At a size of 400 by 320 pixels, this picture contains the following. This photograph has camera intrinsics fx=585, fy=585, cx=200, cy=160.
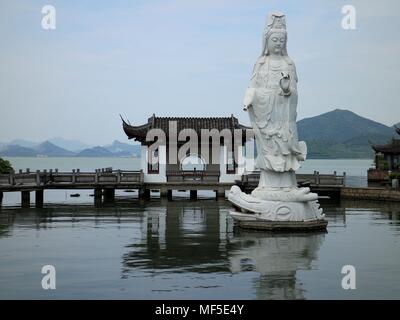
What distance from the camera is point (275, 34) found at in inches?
744

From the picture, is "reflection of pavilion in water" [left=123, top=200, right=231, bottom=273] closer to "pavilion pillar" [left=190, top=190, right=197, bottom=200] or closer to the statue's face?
the statue's face

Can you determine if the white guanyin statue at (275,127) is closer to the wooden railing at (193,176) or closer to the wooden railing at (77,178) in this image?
the wooden railing at (193,176)

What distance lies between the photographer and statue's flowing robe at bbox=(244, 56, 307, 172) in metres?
18.9

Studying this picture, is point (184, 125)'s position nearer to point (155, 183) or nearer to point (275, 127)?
point (155, 183)

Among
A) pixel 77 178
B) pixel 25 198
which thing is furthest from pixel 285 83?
pixel 25 198

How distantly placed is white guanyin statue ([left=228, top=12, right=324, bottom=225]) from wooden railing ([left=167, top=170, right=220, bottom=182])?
13964mm

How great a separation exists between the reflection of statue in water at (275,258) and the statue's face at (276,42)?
5.98 meters

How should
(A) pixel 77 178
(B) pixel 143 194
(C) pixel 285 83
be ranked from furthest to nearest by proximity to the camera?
(B) pixel 143 194
(A) pixel 77 178
(C) pixel 285 83

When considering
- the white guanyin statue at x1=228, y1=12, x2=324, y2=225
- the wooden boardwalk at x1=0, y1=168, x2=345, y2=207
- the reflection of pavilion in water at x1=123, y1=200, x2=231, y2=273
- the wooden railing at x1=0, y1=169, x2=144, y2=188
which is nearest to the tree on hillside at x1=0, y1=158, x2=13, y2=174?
the wooden boardwalk at x1=0, y1=168, x2=345, y2=207

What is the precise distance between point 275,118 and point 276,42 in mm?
2455
